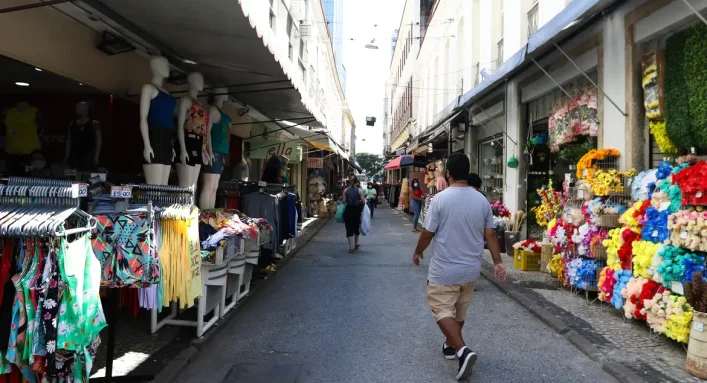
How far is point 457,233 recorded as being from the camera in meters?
4.04

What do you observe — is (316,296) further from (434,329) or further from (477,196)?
(477,196)

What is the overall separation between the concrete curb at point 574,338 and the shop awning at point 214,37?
4.15 m

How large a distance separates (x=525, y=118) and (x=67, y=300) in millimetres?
9492

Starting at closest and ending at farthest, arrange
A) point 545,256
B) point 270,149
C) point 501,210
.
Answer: point 545,256 → point 501,210 → point 270,149

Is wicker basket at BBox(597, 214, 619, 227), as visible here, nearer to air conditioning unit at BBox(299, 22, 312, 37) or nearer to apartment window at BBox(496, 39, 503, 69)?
apartment window at BBox(496, 39, 503, 69)

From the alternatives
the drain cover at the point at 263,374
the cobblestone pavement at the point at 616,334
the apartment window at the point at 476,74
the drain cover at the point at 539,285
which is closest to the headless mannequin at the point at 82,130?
the drain cover at the point at 263,374

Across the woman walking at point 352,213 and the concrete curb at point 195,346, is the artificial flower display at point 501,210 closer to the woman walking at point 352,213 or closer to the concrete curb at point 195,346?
the woman walking at point 352,213

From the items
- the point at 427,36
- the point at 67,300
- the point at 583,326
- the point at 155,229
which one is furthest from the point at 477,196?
the point at 427,36

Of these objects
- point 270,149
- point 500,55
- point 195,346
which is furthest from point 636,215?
point 270,149

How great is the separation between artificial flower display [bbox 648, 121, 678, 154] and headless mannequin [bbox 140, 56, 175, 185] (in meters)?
5.36

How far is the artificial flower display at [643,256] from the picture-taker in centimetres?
477

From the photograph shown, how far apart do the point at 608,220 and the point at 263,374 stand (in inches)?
170

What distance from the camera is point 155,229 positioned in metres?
3.63

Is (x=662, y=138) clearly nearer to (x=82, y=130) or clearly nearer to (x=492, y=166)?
(x=82, y=130)
